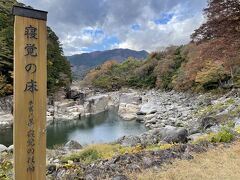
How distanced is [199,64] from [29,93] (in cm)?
2196

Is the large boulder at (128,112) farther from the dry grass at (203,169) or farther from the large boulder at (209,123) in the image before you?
the dry grass at (203,169)

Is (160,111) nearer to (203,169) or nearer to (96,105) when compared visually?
(96,105)

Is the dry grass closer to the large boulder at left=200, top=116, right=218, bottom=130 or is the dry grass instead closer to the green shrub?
the green shrub

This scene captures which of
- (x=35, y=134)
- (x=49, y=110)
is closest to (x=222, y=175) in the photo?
(x=35, y=134)

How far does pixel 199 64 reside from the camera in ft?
79.0

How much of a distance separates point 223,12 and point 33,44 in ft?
28.7

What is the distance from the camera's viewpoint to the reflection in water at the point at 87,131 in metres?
17.4

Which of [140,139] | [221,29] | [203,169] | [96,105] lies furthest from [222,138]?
[96,105]

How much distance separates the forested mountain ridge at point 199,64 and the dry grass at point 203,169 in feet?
18.4

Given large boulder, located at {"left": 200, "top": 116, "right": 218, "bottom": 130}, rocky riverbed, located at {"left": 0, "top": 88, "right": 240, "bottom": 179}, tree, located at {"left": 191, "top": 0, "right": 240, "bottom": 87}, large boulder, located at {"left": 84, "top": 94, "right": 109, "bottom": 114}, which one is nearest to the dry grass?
rocky riverbed, located at {"left": 0, "top": 88, "right": 240, "bottom": 179}

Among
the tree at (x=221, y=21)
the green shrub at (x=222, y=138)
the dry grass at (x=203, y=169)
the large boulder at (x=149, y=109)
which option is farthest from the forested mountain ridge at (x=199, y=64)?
the dry grass at (x=203, y=169)

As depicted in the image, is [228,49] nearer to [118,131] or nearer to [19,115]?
[19,115]

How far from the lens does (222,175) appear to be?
5020mm

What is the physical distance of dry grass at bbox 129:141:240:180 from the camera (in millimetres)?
5066
